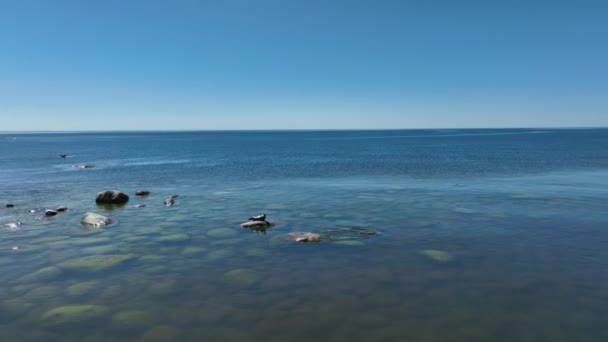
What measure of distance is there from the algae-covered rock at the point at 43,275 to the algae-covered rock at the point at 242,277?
8.59m

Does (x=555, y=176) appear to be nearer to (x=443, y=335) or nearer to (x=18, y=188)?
(x=443, y=335)

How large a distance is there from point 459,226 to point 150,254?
2146cm

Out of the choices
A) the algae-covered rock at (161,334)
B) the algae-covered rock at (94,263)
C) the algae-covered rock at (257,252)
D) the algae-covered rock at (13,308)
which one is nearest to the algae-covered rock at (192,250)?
the algae-covered rock at (257,252)

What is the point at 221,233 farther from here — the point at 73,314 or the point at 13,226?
the point at 13,226

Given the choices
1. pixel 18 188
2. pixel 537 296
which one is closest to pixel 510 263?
pixel 537 296

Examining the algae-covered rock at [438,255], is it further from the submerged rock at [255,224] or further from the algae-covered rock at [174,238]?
the algae-covered rock at [174,238]

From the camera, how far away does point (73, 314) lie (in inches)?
601

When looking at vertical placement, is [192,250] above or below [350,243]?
below

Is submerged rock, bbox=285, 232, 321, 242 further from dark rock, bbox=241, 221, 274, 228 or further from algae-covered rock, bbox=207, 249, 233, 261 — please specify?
algae-covered rock, bbox=207, 249, 233, 261

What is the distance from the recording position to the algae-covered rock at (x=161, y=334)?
44.5ft

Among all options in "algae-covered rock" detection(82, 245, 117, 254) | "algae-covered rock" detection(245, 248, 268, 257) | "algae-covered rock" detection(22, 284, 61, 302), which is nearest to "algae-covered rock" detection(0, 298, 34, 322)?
"algae-covered rock" detection(22, 284, 61, 302)

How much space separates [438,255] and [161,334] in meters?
15.3

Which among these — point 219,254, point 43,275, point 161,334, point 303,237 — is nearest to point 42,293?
point 43,275

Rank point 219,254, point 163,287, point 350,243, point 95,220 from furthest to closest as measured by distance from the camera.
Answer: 1. point 95,220
2. point 350,243
3. point 219,254
4. point 163,287
